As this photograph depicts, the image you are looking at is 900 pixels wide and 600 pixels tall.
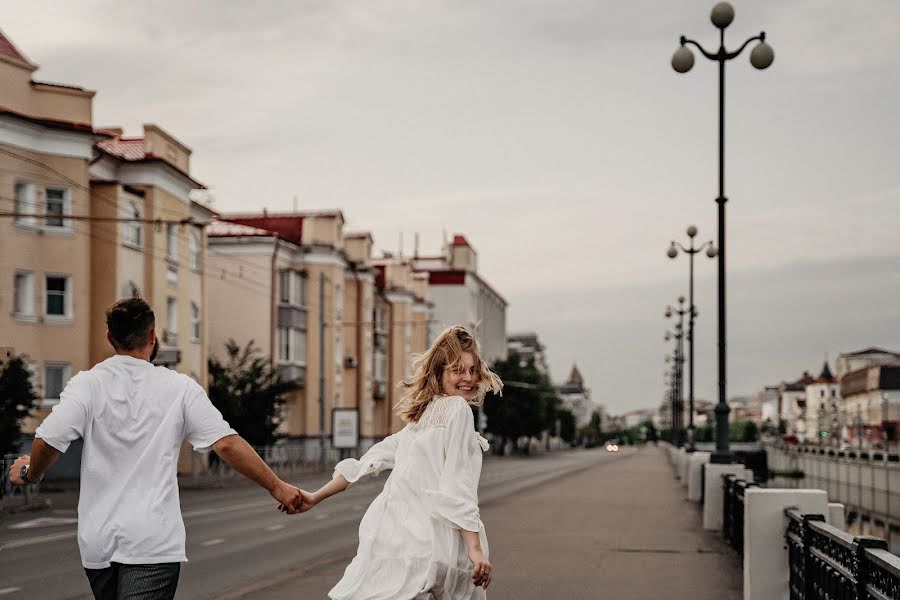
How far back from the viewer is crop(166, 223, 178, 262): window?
42.8 meters

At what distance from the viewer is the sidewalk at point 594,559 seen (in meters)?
11.4

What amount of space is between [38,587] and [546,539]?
291 inches

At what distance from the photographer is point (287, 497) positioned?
550cm

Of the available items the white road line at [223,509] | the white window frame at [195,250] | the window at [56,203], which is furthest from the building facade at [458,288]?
the white road line at [223,509]

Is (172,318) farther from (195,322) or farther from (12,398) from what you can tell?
(12,398)

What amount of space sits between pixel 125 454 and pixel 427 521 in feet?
4.05

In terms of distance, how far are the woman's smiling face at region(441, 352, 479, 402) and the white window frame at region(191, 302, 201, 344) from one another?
137 ft

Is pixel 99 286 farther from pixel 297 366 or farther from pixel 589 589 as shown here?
pixel 589 589

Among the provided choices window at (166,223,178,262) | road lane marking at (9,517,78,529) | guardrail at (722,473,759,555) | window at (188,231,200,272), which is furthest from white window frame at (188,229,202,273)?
guardrail at (722,473,759,555)

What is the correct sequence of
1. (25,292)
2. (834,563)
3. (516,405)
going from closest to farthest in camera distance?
(834,563) → (25,292) → (516,405)

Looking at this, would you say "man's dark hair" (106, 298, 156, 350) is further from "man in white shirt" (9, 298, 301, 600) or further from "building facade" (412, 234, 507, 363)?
"building facade" (412, 234, 507, 363)

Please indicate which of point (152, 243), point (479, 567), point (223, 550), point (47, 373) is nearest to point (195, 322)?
point (152, 243)

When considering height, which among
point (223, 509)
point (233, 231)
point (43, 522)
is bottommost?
point (223, 509)

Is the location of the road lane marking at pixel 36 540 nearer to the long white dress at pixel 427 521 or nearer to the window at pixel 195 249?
the long white dress at pixel 427 521
